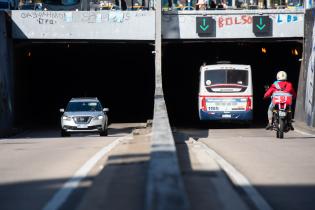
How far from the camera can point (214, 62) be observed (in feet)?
166

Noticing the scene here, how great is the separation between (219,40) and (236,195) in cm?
2762

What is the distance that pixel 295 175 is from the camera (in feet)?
42.1

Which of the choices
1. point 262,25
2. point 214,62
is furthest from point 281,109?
point 214,62

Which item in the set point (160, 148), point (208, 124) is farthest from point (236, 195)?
point (208, 124)

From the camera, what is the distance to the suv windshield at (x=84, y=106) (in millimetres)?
31880

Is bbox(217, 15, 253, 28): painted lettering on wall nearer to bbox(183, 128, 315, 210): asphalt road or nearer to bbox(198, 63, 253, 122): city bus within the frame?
bbox(198, 63, 253, 122): city bus

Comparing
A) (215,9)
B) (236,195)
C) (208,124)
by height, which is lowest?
(208,124)

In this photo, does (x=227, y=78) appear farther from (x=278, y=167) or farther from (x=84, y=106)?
(x=278, y=167)

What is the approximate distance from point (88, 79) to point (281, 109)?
37661 millimetres

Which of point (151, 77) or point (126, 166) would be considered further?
point (151, 77)

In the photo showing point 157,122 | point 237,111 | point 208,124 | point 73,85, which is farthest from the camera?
point 73,85

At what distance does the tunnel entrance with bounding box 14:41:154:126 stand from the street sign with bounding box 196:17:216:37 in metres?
6.47

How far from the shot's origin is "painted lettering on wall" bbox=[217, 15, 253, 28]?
36.5 m

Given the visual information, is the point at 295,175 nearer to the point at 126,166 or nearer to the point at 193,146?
the point at 126,166
